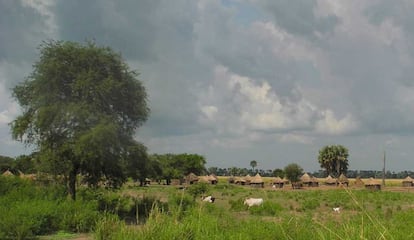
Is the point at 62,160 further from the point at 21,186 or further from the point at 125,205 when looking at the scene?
the point at 125,205

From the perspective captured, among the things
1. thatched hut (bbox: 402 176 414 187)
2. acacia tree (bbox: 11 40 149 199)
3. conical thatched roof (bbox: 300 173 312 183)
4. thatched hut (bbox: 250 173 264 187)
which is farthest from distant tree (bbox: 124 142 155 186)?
thatched hut (bbox: 402 176 414 187)

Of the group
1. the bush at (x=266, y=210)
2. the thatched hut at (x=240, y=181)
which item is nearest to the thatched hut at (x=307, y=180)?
the thatched hut at (x=240, y=181)

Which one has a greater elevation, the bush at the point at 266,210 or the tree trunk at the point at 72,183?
the tree trunk at the point at 72,183

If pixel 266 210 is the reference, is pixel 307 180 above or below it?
above

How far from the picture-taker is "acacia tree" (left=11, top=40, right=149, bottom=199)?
2209 centimetres

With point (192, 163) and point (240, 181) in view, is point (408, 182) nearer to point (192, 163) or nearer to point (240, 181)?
point (240, 181)

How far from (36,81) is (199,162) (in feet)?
289

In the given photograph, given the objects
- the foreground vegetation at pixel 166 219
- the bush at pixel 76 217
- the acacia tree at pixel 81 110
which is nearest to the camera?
the foreground vegetation at pixel 166 219

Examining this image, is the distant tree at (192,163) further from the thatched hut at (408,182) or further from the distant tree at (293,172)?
the thatched hut at (408,182)

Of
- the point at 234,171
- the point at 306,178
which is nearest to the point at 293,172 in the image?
the point at 306,178

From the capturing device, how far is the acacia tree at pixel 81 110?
22.1 meters

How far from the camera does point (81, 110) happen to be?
2211 centimetres

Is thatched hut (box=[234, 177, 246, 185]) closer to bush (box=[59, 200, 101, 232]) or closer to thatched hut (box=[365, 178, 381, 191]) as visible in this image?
thatched hut (box=[365, 178, 381, 191])

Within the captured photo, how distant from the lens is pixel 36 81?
76.8 ft
